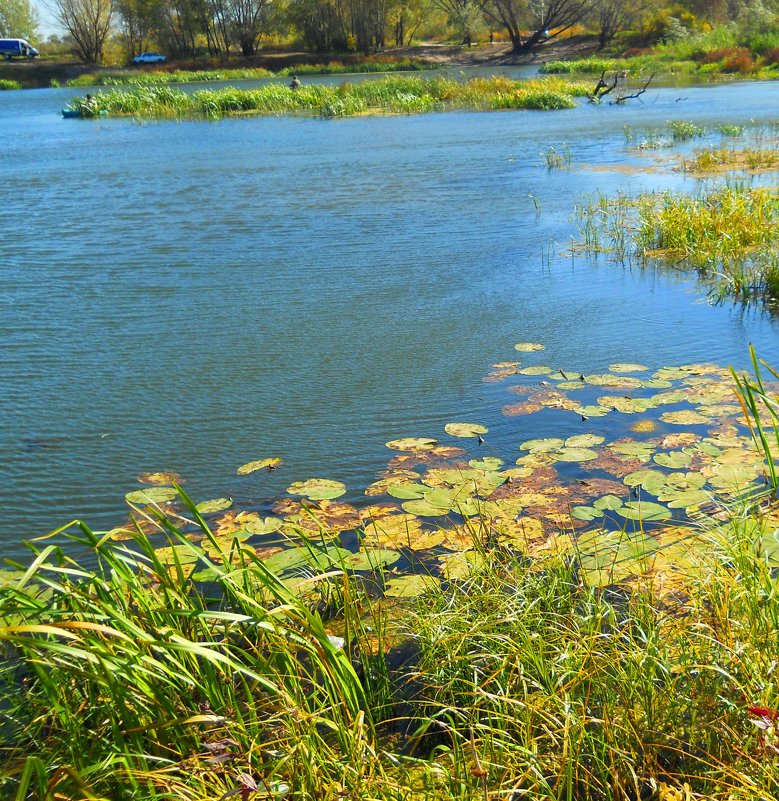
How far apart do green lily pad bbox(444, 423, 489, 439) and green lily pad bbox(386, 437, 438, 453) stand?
0.47ft

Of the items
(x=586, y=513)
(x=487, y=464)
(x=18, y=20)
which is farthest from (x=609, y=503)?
(x=18, y=20)

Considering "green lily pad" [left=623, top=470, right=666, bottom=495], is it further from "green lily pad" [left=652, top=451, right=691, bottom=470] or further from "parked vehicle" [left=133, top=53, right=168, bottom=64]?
"parked vehicle" [left=133, top=53, right=168, bottom=64]

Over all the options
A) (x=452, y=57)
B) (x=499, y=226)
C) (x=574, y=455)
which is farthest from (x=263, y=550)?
(x=452, y=57)

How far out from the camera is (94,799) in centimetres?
165

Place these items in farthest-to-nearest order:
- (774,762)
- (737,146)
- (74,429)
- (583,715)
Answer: (737,146) → (74,429) → (583,715) → (774,762)

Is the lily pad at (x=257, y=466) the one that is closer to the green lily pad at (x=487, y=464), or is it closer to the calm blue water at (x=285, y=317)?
the calm blue water at (x=285, y=317)

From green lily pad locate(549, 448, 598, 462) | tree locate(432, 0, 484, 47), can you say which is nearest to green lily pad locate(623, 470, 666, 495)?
green lily pad locate(549, 448, 598, 462)

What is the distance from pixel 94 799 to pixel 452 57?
5152 cm

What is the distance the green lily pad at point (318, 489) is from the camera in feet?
12.7

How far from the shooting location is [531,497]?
12.0 feet

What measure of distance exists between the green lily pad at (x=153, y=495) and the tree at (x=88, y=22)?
60.4m

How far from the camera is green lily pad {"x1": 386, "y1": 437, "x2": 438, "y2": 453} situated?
4.32 m

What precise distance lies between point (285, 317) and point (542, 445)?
3.05m

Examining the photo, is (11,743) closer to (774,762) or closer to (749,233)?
(774,762)
